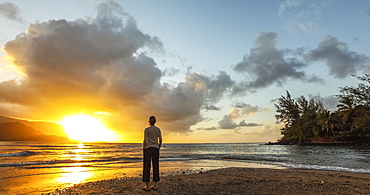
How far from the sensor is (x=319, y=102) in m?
87.2

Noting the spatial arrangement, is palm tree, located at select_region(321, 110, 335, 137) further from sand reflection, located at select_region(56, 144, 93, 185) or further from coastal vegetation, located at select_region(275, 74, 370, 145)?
sand reflection, located at select_region(56, 144, 93, 185)

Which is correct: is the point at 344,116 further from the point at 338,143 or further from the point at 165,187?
the point at 165,187

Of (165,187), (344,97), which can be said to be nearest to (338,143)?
(344,97)

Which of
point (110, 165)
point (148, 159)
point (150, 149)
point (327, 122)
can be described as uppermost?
point (327, 122)

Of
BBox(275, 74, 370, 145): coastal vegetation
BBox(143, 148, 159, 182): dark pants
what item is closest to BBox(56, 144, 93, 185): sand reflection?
BBox(143, 148, 159, 182): dark pants

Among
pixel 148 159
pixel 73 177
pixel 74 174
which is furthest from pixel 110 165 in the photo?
pixel 148 159

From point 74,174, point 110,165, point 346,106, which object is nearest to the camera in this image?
point 74,174

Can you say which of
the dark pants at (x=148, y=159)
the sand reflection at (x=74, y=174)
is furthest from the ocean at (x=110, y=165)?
the dark pants at (x=148, y=159)

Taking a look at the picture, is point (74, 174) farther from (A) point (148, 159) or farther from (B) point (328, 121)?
(B) point (328, 121)

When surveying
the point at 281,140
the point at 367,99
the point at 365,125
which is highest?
the point at 367,99

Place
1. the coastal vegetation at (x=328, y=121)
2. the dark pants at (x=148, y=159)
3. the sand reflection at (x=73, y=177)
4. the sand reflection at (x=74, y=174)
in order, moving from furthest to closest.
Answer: the coastal vegetation at (x=328, y=121) → the sand reflection at (x=74, y=174) → the sand reflection at (x=73, y=177) → the dark pants at (x=148, y=159)

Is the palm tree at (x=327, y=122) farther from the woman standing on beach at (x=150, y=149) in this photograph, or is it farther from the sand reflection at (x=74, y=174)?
the woman standing on beach at (x=150, y=149)

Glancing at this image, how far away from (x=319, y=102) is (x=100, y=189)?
96831mm

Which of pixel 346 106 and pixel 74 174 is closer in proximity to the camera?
pixel 74 174
